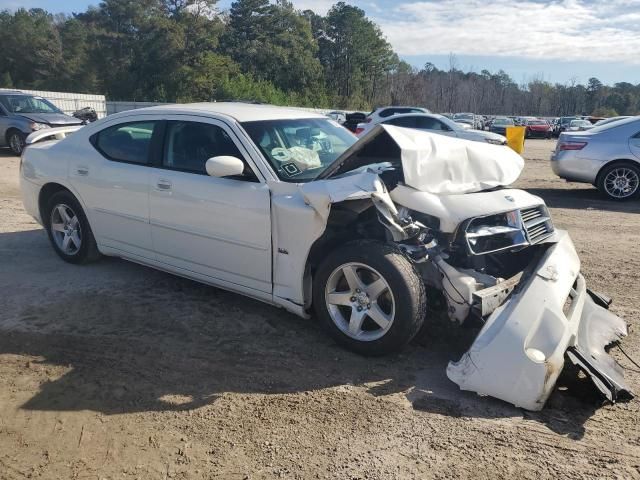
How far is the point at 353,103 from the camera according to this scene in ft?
254

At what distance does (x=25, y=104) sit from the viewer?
15930 mm

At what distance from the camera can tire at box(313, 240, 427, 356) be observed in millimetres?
3449

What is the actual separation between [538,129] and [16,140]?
124 feet

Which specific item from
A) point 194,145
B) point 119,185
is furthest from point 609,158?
point 119,185

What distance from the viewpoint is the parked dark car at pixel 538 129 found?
4241 centimetres

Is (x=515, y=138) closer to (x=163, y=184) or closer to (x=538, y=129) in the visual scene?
(x=163, y=184)

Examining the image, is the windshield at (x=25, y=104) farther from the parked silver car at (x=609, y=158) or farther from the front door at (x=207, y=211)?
the parked silver car at (x=609, y=158)

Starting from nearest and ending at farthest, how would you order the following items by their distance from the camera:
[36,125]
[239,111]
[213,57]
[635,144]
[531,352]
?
[531,352]
[239,111]
[635,144]
[36,125]
[213,57]

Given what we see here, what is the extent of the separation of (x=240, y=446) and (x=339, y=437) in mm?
517

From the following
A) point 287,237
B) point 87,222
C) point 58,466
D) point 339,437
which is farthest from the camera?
point 87,222

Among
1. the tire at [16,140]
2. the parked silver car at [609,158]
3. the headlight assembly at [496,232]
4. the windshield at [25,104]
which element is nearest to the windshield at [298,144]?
the headlight assembly at [496,232]

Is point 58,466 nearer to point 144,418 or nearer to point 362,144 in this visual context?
point 144,418

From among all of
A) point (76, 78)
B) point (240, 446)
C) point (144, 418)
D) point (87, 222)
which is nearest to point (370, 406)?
point (240, 446)

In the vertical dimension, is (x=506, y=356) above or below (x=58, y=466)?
above
